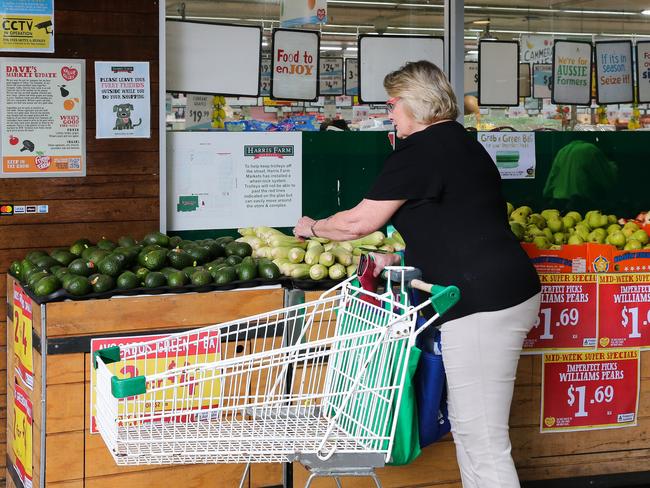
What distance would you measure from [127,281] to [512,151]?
3162 mm

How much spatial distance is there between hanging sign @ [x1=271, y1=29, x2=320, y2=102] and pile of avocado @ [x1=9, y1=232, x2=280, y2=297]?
131cm

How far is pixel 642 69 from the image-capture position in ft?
23.1

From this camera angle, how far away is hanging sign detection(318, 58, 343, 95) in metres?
6.19

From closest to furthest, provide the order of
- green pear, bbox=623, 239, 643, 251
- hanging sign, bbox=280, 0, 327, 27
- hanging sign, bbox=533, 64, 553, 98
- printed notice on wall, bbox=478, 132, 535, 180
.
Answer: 1. green pear, bbox=623, 239, 643, 251
2. hanging sign, bbox=280, 0, 327, 27
3. printed notice on wall, bbox=478, 132, 535, 180
4. hanging sign, bbox=533, 64, 553, 98

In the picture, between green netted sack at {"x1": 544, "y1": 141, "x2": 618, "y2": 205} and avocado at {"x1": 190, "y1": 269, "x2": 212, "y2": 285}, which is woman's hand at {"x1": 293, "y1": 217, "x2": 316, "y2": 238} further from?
green netted sack at {"x1": 544, "y1": 141, "x2": 618, "y2": 205}

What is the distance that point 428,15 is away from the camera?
21.0ft

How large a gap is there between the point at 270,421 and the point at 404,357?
1.87 feet

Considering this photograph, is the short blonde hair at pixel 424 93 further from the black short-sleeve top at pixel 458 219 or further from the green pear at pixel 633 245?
the green pear at pixel 633 245

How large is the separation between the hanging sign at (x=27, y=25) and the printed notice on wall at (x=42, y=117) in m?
0.08

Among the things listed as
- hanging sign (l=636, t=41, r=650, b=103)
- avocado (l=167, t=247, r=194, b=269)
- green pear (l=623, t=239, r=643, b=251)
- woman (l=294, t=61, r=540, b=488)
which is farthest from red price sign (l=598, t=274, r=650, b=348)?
hanging sign (l=636, t=41, r=650, b=103)

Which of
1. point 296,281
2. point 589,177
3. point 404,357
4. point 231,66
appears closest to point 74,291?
point 296,281

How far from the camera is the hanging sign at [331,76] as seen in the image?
6.19m

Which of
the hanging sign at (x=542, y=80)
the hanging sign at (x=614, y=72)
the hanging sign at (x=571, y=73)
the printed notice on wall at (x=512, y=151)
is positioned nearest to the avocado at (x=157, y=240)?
the printed notice on wall at (x=512, y=151)

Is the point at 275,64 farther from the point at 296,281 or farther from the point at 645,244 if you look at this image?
the point at 645,244
